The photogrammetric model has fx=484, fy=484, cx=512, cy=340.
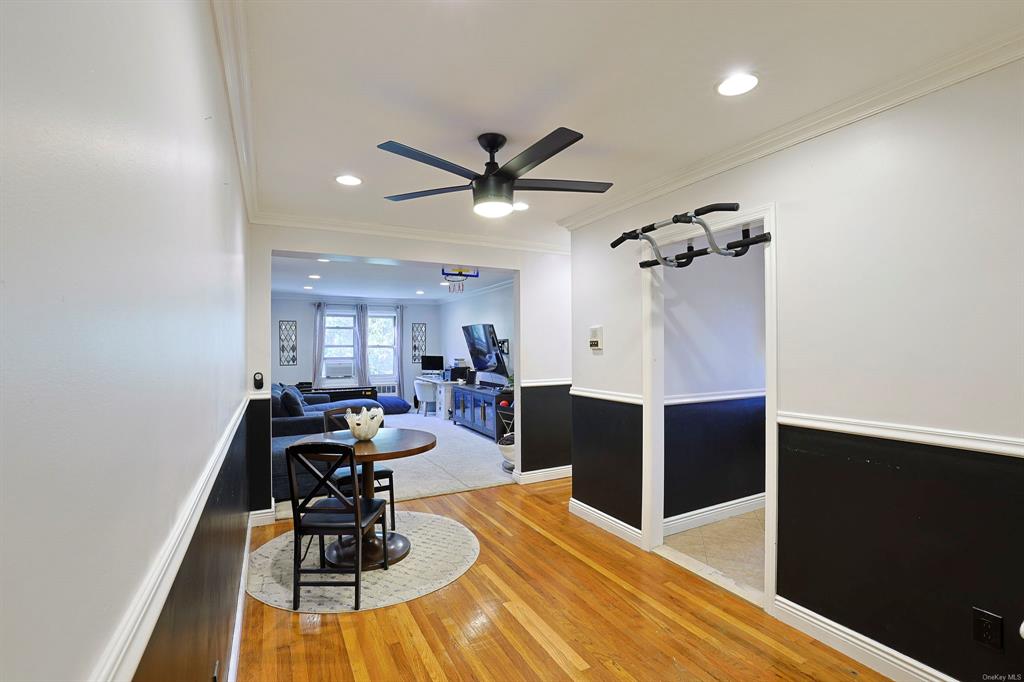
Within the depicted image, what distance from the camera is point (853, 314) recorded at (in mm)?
2254

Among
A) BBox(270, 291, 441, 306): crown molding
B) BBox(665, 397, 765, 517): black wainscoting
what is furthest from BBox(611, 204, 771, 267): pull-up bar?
BBox(270, 291, 441, 306): crown molding

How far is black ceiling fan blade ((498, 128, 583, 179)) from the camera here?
1902 mm

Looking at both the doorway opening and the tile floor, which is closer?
the tile floor

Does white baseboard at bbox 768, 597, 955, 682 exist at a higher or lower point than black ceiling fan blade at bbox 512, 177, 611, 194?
lower

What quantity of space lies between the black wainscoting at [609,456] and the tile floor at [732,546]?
407 mm

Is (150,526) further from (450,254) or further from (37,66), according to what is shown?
(450,254)

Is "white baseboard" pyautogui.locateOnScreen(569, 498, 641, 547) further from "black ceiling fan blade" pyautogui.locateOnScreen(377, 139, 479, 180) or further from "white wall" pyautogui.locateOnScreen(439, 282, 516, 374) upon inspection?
"white wall" pyautogui.locateOnScreen(439, 282, 516, 374)

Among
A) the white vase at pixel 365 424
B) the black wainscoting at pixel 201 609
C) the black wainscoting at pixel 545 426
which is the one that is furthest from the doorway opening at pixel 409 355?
the black wainscoting at pixel 201 609

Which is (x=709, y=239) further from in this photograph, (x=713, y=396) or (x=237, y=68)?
(x=237, y=68)

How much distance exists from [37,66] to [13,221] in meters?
0.15

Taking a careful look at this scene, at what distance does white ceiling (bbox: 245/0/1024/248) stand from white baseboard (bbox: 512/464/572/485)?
317cm

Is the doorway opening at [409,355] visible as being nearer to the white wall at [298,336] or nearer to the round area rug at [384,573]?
the white wall at [298,336]

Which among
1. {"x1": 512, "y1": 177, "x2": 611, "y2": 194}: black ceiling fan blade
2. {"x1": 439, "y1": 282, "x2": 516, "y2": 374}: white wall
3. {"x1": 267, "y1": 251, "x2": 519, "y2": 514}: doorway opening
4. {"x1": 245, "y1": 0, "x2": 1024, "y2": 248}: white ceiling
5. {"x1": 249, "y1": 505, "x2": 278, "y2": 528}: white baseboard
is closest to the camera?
{"x1": 245, "y1": 0, "x2": 1024, "y2": 248}: white ceiling

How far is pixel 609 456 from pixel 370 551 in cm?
185
